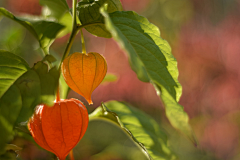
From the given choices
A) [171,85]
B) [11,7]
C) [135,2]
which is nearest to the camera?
[171,85]

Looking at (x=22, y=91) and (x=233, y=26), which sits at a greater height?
(x=22, y=91)

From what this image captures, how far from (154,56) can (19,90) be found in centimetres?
20

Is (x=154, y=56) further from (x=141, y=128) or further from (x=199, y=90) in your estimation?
(x=199, y=90)

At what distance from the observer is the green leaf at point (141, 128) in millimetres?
495

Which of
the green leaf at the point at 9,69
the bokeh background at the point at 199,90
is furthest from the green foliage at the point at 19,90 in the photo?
the bokeh background at the point at 199,90

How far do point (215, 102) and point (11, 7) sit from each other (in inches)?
92.5

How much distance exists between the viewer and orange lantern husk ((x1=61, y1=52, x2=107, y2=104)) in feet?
1.30

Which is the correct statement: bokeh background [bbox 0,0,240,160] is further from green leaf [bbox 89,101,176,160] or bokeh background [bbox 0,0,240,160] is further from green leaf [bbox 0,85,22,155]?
green leaf [bbox 0,85,22,155]

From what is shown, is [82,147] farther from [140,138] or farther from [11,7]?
[140,138]

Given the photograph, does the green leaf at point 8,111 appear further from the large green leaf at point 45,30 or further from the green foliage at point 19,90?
the large green leaf at point 45,30

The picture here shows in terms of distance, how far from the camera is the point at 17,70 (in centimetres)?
40

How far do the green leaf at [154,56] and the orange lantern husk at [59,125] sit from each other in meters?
0.15

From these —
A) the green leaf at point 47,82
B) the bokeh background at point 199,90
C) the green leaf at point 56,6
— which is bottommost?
the bokeh background at point 199,90

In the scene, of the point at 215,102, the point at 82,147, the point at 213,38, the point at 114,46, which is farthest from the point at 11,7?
the point at 215,102
